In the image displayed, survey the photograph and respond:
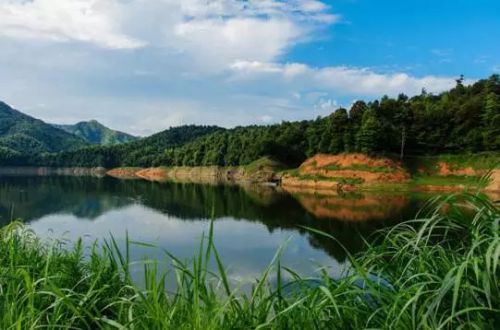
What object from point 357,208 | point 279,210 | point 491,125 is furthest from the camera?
point 491,125

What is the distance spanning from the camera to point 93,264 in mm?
8242

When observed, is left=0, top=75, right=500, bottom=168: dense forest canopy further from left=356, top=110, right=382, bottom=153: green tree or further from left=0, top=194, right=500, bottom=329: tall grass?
left=0, top=194, right=500, bottom=329: tall grass

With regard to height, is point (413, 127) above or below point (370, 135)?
above

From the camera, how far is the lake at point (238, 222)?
32750 mm

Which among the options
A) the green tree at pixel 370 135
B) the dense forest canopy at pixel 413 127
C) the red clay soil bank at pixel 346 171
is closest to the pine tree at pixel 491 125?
the dense forest canopy at pixel 413 127

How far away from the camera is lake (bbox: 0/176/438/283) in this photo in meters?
32.8

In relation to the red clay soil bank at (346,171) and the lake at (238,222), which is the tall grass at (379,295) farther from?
the red clay soil bank at (346,171)

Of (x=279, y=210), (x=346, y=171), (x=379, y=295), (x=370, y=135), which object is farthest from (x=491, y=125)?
(x=379, y=295)

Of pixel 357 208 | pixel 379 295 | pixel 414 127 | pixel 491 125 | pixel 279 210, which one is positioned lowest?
pixel 279 210

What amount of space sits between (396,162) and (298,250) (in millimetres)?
69715

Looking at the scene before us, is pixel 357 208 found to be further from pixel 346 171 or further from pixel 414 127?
pixel 414 127

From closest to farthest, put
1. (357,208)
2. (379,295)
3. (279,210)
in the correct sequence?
(379,295) < (357,208) < (279,210)

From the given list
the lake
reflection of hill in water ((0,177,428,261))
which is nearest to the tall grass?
the lake

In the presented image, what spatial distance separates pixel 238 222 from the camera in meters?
53.9
